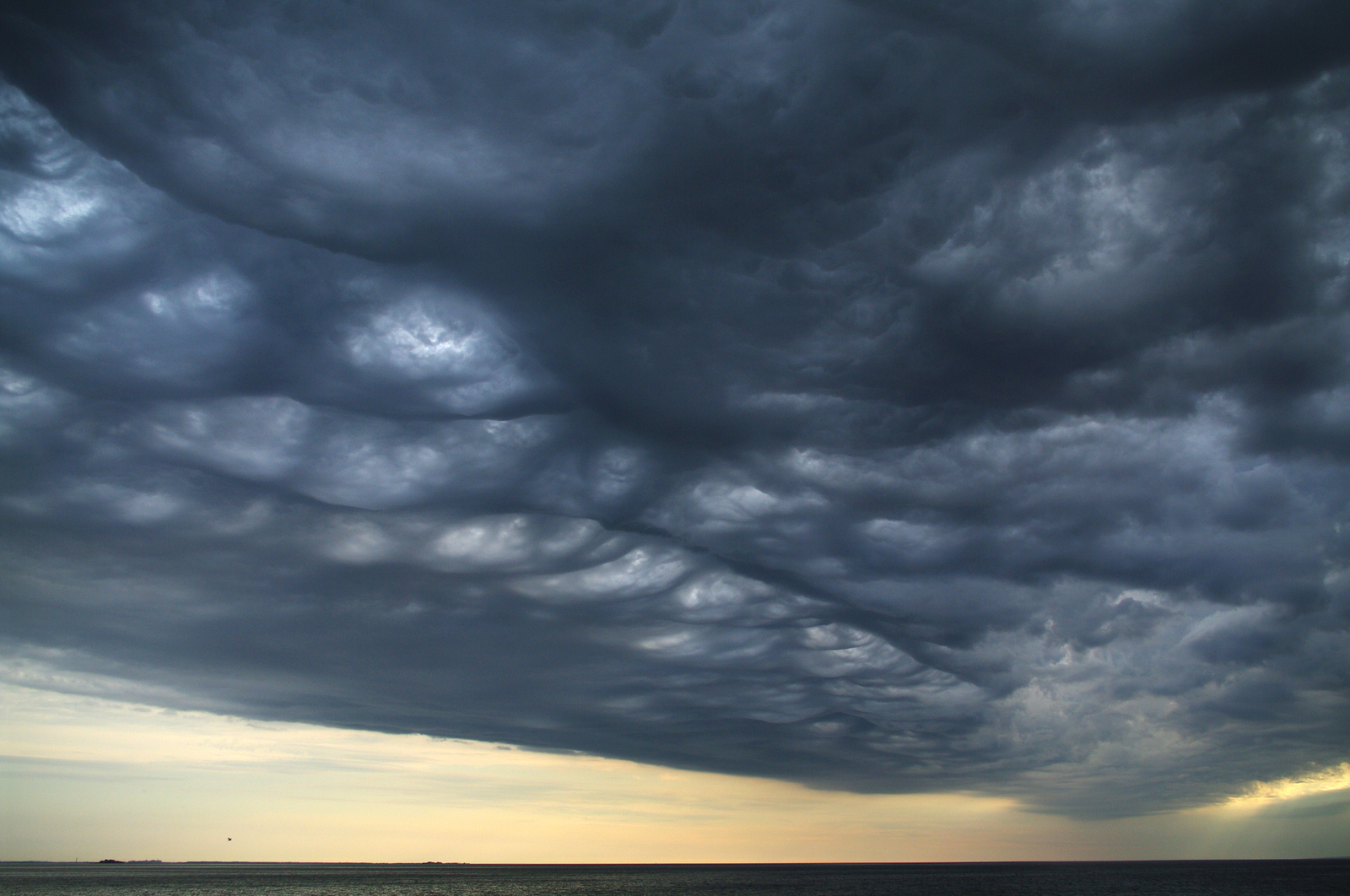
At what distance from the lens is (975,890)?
585 ft

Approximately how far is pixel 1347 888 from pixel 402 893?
685 ft

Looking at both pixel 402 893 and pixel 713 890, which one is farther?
pixel 713 890

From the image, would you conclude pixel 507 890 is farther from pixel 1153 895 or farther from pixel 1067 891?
pixel 1153 895

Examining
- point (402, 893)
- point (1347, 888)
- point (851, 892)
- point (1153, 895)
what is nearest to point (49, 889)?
point (402, 893)

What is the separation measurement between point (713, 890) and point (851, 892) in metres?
31.6

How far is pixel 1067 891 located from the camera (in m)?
170

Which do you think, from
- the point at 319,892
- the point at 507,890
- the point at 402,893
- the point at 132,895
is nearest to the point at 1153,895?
the point at 507,890

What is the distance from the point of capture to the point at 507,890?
175250mm

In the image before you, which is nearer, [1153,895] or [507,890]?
[1153,895]

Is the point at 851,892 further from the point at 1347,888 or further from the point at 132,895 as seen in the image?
the point at 132,895

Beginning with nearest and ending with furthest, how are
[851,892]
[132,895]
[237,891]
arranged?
[132,895] → [237,891] → [851,892]

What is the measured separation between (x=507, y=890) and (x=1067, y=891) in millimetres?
129106

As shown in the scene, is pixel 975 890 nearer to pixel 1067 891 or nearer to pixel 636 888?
pixel 1067 891

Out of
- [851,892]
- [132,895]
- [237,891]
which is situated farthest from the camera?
[851,892]
